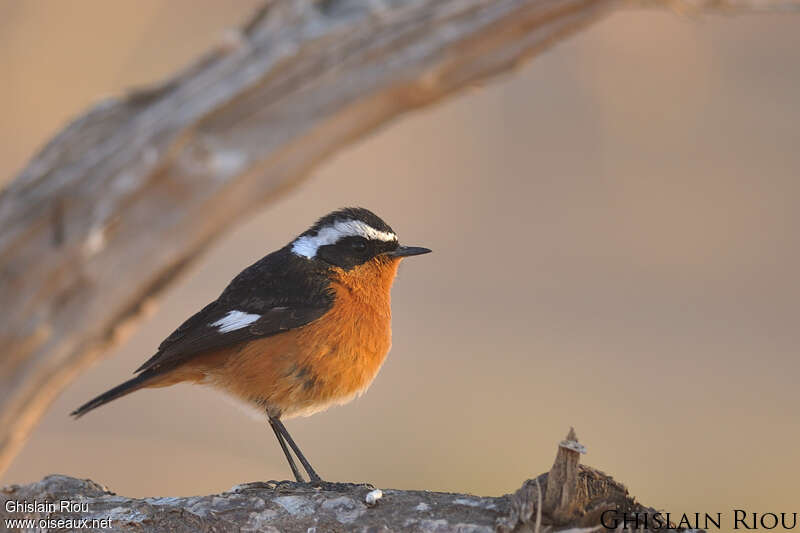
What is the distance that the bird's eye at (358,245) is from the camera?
16.7ft

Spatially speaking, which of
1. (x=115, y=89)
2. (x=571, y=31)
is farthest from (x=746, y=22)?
(x=571, y=31)

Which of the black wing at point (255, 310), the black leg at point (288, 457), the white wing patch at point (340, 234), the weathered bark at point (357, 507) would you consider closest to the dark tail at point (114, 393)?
the black wing at point (255, 310)

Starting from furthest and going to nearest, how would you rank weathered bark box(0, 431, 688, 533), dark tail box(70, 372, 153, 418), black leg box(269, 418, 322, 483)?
black leg box(269, 418, 322, 483) < dark tail box(70, 372, 153, 418) < weathered bark box(0, 431, 688, 533)

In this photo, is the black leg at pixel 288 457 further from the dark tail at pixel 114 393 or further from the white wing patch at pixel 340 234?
the white wing patch at pixel 340 234

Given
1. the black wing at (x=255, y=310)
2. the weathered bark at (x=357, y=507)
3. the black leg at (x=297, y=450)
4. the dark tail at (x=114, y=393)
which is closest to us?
the weathered bark at (x=357, y=507)

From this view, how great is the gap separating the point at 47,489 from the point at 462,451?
572 cm

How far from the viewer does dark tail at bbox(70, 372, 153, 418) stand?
154 inches

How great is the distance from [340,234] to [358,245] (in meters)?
0.11

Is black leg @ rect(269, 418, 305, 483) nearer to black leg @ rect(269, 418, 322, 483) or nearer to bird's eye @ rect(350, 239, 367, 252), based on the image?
black leg @ rect(269, 418, 322, 483)

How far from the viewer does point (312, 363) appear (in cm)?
464

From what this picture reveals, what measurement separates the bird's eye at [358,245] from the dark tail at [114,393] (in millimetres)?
1244

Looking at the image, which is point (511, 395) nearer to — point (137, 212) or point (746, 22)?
point (746, 22)

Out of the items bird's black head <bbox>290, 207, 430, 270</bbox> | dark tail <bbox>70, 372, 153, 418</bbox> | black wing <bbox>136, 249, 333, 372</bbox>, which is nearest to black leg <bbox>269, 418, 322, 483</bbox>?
black wing <bbox>136, 249, 333, 372</bbox>

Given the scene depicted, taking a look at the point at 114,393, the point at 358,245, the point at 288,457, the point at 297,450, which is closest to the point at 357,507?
the point at 114,393
